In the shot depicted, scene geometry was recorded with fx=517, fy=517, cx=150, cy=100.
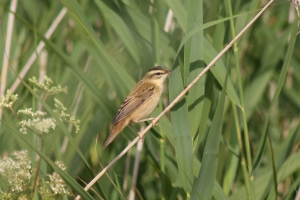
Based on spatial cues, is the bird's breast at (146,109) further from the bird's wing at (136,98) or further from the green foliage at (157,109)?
the green foliage at (157,109)

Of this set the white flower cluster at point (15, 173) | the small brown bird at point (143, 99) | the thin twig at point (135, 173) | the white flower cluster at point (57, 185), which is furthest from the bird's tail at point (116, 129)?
the white flower cluster at point (15, 173)

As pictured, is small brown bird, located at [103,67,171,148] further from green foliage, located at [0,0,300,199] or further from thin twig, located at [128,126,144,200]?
thin twig, located at [128,126,144,200]

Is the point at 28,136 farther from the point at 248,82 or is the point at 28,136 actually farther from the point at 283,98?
the point at 283,98

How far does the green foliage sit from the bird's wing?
0.11 meters

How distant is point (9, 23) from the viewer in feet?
13.5

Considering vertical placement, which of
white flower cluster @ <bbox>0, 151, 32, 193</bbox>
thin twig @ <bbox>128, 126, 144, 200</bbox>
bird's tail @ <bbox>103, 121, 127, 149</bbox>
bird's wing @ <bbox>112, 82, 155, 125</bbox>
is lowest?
thin twig @ <bbox>128, 126, 144, 200</bbox>

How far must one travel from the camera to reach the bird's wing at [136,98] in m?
3.77

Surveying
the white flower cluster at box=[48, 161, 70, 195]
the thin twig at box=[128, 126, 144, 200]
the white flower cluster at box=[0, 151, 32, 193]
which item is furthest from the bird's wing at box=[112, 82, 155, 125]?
the white flower cluster at box=[0, 151, 32, 193]

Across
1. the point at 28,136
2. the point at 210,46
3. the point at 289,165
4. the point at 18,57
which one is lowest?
the point at 289,165

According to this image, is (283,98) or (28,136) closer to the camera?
(28,136)

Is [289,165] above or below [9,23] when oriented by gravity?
below

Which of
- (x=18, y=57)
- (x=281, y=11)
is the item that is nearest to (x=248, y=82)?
(x=281, y=11)

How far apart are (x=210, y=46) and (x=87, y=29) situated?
78 cm

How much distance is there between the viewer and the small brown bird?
12.4ft
